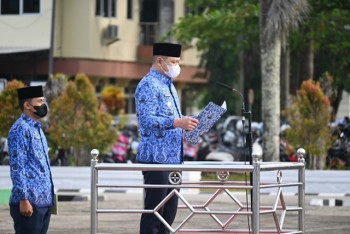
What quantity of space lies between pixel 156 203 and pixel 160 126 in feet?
2.29

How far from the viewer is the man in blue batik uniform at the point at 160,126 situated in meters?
10.6

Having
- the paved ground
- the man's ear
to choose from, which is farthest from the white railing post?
the paved ground

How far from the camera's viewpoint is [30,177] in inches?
401

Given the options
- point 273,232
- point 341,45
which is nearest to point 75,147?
point 341,45

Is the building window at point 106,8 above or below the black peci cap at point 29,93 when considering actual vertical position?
above

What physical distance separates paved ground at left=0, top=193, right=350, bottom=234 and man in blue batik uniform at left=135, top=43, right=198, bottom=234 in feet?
10.0

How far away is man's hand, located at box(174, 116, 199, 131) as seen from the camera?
10.6m

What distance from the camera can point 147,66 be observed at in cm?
5091

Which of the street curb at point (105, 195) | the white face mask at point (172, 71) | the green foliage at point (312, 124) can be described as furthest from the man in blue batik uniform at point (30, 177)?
the green foliage at point (312, 124)

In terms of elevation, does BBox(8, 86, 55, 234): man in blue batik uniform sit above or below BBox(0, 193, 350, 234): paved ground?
above

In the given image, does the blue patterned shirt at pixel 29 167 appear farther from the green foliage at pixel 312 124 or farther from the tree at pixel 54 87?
the tree at pixel 54 87

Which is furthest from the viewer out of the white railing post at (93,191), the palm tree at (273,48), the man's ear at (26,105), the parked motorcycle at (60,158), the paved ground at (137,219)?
the parked motorcycle at (60,158)

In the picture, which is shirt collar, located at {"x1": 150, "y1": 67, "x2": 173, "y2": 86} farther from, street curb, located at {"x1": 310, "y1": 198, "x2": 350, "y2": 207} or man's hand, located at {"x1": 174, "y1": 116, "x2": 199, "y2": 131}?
street curb, located at {"x1": 310, "y1": 198, "x2": 350, "y2": 207}

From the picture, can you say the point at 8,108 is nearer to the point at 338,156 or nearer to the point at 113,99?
the point at 338,156
